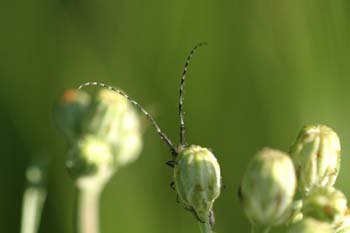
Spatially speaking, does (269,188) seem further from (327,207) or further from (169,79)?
(169,79)

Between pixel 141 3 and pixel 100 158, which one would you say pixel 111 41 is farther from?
pixel 100 158

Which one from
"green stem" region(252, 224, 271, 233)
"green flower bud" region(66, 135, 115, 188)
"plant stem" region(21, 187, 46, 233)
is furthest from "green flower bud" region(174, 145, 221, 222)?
"plant stem" region(21, 187, 46, 233)

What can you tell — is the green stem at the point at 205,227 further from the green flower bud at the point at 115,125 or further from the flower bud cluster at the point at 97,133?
the green flower bud at the point at 115,125

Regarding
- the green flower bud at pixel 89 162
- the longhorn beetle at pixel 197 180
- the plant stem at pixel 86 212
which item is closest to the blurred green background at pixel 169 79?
the green flower bud at pixel 89 162

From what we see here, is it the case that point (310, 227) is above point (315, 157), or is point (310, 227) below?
below

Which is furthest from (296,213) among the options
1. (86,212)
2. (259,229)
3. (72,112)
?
(72,112)
